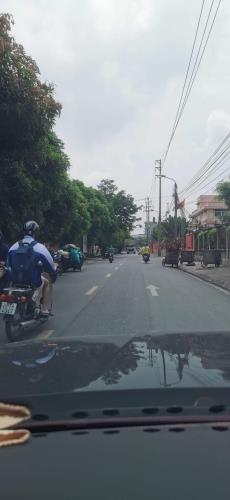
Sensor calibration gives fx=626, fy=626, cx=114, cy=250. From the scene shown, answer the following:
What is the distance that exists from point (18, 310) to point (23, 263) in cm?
76

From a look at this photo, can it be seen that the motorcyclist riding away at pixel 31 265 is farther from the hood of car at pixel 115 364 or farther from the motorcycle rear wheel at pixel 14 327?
the hood of car at pixel 115 364

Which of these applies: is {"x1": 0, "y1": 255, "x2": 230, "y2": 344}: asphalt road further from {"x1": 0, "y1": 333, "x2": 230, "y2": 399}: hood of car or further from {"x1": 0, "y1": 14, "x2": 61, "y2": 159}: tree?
{"x1": 0, "y1": 14, "x2": 61, "y2": 159}: tree

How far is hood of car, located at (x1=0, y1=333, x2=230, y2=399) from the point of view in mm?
2656

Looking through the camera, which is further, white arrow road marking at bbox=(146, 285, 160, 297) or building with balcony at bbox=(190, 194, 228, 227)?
building with balcony at bbox=(190, 194, 228, 227)

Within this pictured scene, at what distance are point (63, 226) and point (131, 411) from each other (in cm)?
2721

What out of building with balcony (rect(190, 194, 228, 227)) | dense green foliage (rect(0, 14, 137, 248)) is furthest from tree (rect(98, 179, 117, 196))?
dense green foliage (rect(0, 14, 137, 248))

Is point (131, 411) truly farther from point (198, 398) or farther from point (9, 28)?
point (9, 28)

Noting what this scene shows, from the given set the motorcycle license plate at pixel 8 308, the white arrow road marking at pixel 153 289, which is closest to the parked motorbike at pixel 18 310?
the motorcycle license plate at pixel 8 308

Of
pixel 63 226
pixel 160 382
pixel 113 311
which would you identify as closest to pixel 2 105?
pixel 113 311

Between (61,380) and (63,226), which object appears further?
(63,226)

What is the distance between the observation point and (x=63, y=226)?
2941cm

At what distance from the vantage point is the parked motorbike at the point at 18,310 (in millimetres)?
8586

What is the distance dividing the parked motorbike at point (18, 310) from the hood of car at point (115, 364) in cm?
454

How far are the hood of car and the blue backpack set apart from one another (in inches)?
202
